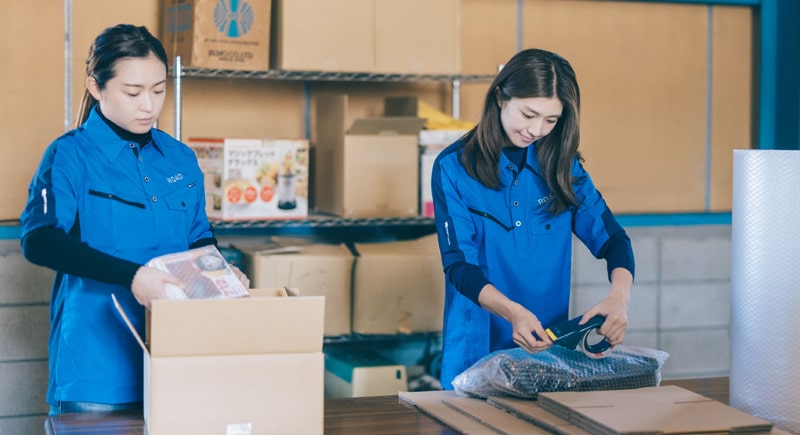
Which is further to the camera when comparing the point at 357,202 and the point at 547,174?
the point at 357,202

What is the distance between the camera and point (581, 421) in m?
1.72

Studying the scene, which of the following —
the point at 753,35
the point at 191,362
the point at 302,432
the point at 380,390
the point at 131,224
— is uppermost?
the point at 753,35

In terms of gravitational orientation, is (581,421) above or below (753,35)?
below

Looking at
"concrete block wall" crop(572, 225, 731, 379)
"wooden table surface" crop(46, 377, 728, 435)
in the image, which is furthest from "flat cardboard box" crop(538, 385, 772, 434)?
"concrete block wall" crop(572, 225, 731, 379)

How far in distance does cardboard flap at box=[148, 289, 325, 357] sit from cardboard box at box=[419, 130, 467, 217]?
2.13 m

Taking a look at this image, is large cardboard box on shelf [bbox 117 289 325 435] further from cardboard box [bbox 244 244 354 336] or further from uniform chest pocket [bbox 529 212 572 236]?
cardboard box [bbox 244 244 354 336]

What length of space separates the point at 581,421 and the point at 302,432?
0.49 meters

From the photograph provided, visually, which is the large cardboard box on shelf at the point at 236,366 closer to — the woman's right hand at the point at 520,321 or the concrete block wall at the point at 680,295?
the woman's right hand at the point at 520,321

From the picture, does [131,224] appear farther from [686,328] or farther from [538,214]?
[686,328]

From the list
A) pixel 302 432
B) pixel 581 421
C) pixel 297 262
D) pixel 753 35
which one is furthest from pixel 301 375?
pixel 753 35

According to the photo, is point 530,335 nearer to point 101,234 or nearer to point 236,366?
point 236,366

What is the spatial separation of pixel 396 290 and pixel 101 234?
1743 mm

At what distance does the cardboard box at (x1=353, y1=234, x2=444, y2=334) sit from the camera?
3691mm

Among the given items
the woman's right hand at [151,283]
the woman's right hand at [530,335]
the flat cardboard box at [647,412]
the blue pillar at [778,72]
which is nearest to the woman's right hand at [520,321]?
the woman's right hand at [530,335]
